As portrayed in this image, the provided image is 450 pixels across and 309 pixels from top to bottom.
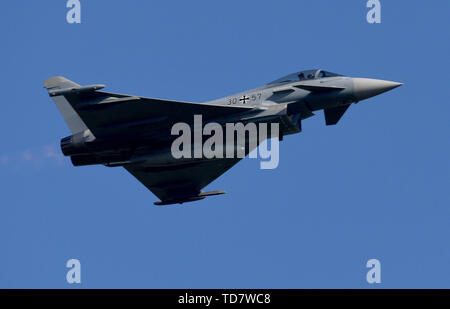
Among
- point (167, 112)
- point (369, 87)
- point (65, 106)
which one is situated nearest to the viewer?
point (369, 87)

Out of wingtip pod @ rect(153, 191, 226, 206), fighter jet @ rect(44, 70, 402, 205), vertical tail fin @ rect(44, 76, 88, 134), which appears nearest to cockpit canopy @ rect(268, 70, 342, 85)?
fighter jet @ rect(44, 70, 402, 205)

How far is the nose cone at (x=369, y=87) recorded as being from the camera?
2564cm

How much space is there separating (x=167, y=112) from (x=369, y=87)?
6.79 m

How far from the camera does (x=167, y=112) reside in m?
25.8

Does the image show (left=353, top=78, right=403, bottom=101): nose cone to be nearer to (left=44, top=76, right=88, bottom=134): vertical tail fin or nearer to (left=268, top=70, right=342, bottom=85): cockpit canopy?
(left=268, top=70, right=342, bottom=85): cockpit canopy

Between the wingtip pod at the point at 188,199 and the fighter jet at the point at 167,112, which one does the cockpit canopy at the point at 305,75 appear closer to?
the fighter jet at the point at 167,112

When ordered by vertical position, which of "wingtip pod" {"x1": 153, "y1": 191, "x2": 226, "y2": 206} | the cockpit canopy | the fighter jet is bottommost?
"wingtip pod" {"x1": 153, "y1": 191, "x2": 226, "y2": 206}

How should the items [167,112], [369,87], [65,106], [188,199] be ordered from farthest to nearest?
[188,199]
[65,106]
[167,112]
[369,87]

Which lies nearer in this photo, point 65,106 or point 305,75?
point 305,75

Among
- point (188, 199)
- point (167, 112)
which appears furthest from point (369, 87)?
point (188, 199)

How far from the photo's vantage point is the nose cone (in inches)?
1009

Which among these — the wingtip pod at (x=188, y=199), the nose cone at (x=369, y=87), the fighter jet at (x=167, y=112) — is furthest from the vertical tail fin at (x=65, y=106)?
the nose cone at (x=369, y=87)

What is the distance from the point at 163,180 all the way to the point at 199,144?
4930mm

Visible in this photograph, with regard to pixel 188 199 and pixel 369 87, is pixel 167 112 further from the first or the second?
pixel 369 87
